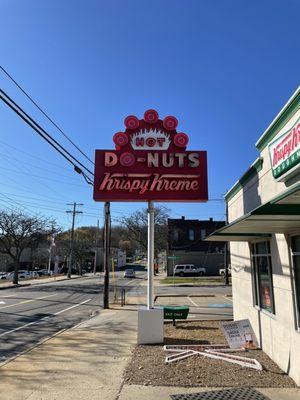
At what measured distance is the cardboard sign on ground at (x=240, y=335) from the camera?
936 centimetres

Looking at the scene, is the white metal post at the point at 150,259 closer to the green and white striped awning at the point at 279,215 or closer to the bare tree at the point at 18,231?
the green and white striped awning at the point at 279,215

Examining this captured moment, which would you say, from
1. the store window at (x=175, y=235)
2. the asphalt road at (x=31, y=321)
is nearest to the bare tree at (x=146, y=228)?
the store window at (x=175, y=235)

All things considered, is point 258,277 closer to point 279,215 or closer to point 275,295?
point 275,295

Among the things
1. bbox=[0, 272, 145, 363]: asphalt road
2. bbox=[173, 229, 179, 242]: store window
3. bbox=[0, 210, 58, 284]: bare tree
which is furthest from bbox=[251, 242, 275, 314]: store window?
bbox=[173, 229, 179, 242]: store window

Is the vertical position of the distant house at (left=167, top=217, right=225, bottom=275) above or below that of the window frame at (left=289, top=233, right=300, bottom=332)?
above

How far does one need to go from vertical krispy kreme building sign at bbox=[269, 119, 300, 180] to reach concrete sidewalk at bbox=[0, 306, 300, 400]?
11.6 feet

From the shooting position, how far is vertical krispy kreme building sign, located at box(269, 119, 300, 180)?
6330mm

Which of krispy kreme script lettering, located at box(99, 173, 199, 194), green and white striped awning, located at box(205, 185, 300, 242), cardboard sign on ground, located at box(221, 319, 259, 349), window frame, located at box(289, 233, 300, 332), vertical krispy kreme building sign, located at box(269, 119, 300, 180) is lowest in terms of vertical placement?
cardboard sign on ground, located at box(221, 319, 259, 349)

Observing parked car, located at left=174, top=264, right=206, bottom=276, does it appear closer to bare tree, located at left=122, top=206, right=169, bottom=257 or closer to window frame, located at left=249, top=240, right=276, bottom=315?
bare tree, located at left=122, top=206, right=169, bottom=257

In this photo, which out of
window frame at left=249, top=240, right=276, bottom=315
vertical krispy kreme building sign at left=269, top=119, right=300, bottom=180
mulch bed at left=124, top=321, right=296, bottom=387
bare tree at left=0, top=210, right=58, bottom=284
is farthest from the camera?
bare tree at left=0, top=210, right=58, bottom=284

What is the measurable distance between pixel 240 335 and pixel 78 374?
13.1 feet

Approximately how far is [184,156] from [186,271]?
5214 cm

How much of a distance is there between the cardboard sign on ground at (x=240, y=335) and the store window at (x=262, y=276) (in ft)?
2.02

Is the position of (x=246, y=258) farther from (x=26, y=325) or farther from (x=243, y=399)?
(x=26, y=325)
